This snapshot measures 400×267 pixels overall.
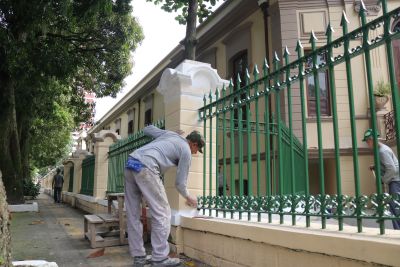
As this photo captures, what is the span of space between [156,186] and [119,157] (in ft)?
14.6

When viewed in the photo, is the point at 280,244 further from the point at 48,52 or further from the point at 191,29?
the point at 48,52

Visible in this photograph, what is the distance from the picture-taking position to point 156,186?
411cm

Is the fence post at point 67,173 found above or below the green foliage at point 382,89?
below

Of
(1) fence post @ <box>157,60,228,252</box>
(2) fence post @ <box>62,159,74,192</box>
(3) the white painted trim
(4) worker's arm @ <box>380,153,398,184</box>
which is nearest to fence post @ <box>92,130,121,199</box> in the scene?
(3) the white painted trim

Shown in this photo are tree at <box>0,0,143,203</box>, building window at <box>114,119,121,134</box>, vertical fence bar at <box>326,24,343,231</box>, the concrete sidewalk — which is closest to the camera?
vertical fence bar at <box>326,24,343,231</box>

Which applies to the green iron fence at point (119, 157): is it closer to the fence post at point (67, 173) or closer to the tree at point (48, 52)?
the tree at point (48, 52)

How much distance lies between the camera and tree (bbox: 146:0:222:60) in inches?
360

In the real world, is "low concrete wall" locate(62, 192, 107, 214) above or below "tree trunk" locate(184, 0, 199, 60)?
below

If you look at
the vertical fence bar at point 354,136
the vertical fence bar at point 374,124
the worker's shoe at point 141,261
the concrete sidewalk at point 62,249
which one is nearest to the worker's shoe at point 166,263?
the worker's shoe at point 141,261

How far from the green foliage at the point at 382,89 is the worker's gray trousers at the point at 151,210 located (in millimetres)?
7228

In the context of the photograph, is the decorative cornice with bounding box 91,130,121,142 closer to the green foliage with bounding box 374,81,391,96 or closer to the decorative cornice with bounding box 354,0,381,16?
the green foliage with bounding box 374,81,391,96

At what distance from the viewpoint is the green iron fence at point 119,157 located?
23.1ft

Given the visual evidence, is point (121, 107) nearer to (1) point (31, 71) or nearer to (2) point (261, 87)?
(1) point (31, 71)

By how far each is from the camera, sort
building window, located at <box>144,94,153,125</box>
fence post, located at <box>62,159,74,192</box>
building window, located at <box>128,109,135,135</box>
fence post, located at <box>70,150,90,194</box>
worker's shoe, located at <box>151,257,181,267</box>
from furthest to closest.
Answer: building window, located at <box>128,109,135,135</box>
building window, located at <box>144,94,153,125</box>
fence post, located at <box>62,159,74,192</box>
fence post, located at <box>70,150,90,194</box>
worker's shoe, located at <box>151,257,181,267</box>
